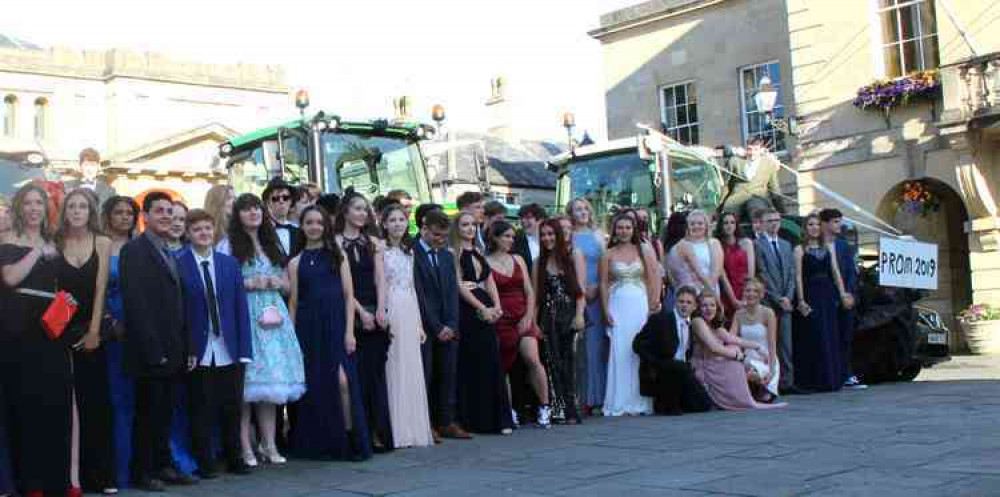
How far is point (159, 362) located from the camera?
698cm

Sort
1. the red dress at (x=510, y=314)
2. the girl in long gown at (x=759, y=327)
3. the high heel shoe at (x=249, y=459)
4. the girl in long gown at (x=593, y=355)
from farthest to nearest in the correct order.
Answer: the girl in long gown at (x=759, y=327), the girl in long gown at (x=593, y=355), the red dress at (x=510, y=314), the high heel shoe at (x=249, y=459)

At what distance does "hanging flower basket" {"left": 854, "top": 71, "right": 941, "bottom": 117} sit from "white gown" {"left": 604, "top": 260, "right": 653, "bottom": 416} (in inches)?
508

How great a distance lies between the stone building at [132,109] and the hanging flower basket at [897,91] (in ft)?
106

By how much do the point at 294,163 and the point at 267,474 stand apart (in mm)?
6534

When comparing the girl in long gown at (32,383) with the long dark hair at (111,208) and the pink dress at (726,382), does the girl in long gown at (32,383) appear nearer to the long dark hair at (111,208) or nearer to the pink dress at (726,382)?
the long dark hair at (111,208)

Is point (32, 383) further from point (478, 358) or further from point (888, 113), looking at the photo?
point (888, 113)

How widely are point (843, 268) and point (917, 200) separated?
10.9 m

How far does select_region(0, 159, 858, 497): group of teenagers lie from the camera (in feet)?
22.5

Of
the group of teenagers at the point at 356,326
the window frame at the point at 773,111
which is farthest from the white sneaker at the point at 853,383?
the window frame at the point at 773,111

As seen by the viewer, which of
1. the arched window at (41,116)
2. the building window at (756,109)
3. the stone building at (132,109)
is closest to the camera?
the building window at (756,109)

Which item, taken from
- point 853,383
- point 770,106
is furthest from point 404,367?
point 770,106

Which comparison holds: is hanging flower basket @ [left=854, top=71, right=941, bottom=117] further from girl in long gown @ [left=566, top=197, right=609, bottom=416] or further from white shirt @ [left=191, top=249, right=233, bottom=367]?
white shirt @ [left=191, top=249, right=233, bottom=367]

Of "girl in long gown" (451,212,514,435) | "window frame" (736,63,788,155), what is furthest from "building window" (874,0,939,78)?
"girl in long gown" (451,212,514,435)

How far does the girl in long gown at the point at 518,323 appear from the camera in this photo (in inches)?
380
